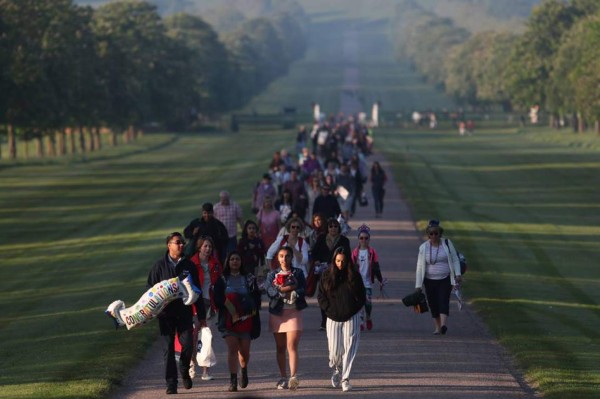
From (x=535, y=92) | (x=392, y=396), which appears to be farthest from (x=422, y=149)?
(x=392, y=396)

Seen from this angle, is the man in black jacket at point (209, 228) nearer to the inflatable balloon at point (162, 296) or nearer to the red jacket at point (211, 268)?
the red jacket at point (211, 268)

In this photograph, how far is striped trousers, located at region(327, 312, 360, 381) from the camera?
1770 cm

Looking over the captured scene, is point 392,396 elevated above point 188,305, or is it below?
below

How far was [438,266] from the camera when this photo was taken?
22.0 meters

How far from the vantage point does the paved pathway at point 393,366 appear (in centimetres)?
1778

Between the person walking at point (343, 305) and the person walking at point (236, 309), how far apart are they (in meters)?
0.84

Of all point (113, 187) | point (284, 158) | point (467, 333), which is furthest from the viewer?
point (113, 187)

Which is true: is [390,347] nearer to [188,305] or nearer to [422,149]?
[188,305]

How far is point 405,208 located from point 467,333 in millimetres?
25979

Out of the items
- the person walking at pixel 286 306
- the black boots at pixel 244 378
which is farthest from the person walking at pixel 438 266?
the black boots at pixel 244 378

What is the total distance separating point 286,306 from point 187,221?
31340mm

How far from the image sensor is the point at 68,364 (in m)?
20.8

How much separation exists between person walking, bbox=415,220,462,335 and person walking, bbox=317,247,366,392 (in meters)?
4.03

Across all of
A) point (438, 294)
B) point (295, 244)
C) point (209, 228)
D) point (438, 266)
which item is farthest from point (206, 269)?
point (209, 228)
